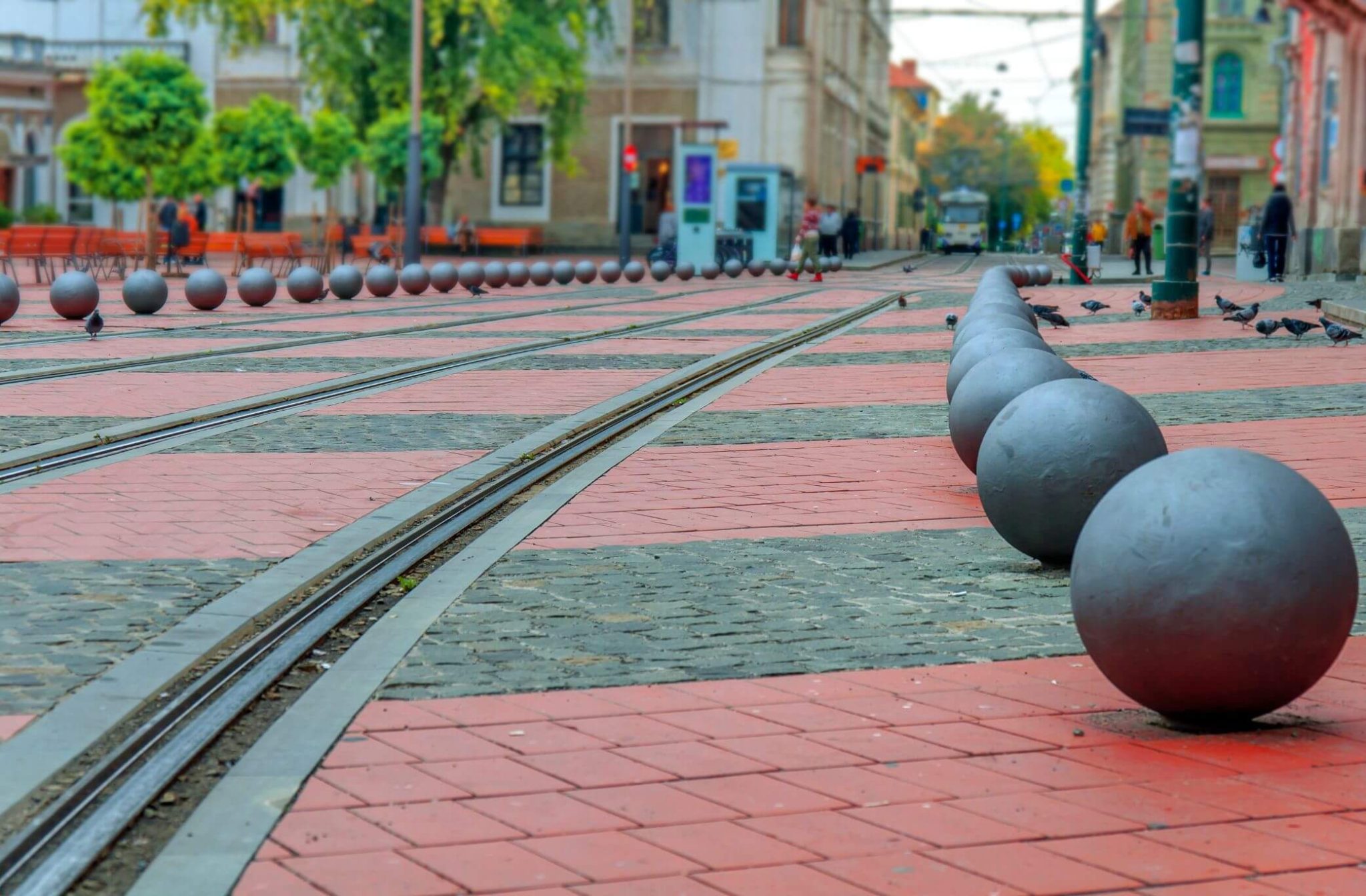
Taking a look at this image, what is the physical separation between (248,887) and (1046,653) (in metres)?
2.78

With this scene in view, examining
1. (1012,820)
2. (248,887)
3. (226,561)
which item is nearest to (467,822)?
(248,887)

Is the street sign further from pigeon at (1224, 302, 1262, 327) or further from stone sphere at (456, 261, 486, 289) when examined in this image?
pigeon at (1224, 302, 1262, 327)

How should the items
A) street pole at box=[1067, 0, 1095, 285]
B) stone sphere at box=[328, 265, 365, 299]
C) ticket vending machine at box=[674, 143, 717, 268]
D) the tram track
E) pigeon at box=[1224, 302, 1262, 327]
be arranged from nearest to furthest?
the tram track
pigeon at box=[1224, 302, 1262, 327]
stone sphere at box=[328, 265, 365, 299]
ticket vending machine at box=[674, 143, 717, 268]
street pole at box=[1067, 0, 1095, 285]

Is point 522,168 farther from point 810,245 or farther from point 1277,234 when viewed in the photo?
point 1277,234

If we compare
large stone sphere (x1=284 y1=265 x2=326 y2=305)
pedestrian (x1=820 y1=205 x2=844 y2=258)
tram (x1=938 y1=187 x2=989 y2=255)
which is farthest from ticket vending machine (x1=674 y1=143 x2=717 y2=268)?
tram (x1=938 y1=187 x2=989 y2=255)

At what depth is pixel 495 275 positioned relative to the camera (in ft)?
107

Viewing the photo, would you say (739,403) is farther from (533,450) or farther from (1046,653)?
(1046,653)

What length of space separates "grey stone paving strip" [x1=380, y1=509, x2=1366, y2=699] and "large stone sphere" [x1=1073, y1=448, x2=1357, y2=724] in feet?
2.96

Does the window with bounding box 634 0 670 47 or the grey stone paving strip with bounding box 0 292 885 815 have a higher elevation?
the window with bounding box 634 0 670 47

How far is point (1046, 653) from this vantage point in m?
5.71

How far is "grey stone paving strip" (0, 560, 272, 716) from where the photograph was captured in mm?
5223

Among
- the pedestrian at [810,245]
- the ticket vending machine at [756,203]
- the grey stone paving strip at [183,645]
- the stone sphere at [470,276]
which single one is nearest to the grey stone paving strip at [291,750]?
the grey stone paving strip at [183,645]

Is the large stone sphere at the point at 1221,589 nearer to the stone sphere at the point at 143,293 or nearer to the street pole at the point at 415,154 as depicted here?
the stone sphere at the point at 143,293

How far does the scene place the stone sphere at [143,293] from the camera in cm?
2231
